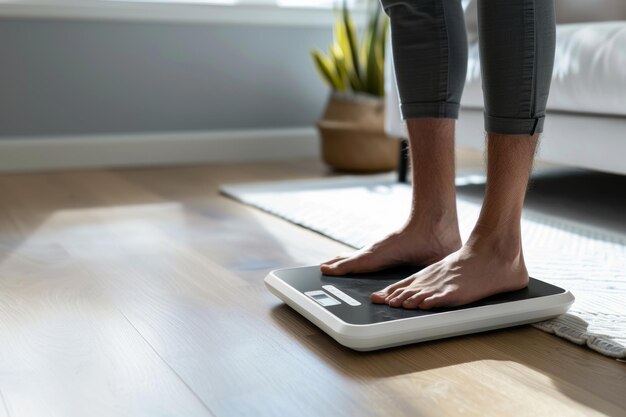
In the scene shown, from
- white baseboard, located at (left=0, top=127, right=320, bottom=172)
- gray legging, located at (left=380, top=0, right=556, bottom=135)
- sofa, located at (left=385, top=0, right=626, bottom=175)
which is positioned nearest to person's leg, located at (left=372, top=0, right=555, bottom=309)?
gray legging, located at (left=380, top=0, right=556, bottom=135)

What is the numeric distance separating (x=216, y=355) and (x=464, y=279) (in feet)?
1.12

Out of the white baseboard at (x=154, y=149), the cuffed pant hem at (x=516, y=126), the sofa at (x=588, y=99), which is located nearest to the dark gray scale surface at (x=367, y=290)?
the cuffed pant hem at (x=516, y=126)

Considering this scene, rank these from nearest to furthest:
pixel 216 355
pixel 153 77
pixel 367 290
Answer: pixel 216 355 < pixel 367 290 < pixel 153 77

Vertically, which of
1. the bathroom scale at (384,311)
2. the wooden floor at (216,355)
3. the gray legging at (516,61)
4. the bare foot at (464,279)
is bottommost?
the wooden floor at (216,355)

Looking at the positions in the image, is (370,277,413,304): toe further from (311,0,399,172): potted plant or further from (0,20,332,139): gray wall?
(0,20,332,139): gray wall

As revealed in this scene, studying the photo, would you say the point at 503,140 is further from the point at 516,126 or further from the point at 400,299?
the point at 400,299

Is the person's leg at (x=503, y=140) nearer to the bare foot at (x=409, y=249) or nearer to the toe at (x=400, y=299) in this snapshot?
the toe at (x=400, y=299)

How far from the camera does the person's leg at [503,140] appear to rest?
107 centimetres

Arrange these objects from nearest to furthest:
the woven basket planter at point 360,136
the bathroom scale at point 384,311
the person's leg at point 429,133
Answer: the bathroom scale at point 384,311 < the person's leg at point 429,133 < the woven basket planter at point 360,136

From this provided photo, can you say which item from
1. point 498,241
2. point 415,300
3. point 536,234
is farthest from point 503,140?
point 536,234

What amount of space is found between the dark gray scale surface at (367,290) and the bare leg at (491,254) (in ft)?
0.04

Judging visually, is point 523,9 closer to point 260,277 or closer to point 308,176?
point 260,277

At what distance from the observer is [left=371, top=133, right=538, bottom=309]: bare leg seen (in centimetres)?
108

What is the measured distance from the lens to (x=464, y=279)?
1096 mm
